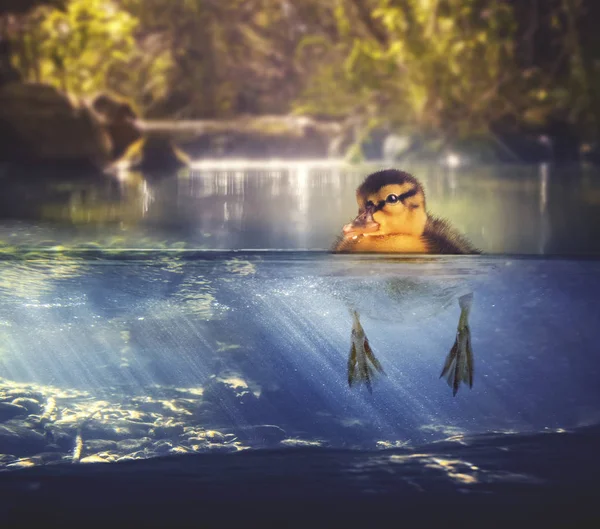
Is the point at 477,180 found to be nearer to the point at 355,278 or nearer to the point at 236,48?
the point at 236,48

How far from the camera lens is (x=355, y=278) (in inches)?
123

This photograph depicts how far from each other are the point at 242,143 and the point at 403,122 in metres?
1.28

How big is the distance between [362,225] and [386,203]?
10 cm

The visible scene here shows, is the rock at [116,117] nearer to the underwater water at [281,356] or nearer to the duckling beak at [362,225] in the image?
the underwater water at [281,356]

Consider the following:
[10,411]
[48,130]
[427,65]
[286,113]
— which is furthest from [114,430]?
[427,65]

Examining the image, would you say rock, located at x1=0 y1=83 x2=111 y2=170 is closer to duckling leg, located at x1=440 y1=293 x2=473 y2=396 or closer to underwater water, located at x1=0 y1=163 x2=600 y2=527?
underwater water, located at x1=0 y1=163 x2=600 y2=527

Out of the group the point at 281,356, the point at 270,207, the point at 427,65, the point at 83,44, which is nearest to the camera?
the point at 281,356

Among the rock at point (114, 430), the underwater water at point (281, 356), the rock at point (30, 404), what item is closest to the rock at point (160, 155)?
the underwater water at point (281, 356)

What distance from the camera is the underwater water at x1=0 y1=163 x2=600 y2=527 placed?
2582mm

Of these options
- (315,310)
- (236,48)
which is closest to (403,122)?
(236,48)

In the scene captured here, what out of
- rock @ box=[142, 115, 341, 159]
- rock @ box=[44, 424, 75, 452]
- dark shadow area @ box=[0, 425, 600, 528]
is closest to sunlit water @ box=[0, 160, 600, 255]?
rock @ box=[142, 115, 341, 159]

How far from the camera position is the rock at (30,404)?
10.8 ft

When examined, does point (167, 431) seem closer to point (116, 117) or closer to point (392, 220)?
point (392, 220)

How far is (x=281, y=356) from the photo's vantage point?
12.9 feet
